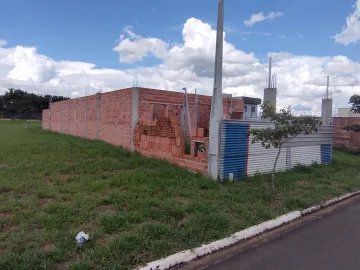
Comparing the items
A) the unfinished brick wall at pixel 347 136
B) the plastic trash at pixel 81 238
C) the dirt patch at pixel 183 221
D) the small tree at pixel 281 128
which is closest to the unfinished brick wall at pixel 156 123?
the small tree at pixel 281 128

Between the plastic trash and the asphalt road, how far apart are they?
1.54 metres

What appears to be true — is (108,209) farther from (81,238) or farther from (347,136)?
(347,136)

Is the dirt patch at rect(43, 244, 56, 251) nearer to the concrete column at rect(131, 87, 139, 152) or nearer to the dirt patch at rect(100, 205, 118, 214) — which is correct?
the dirt patch at rect(100, 205, 118, 214)

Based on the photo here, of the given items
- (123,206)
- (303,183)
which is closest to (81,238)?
(123,206)

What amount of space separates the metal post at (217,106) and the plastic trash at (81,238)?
3787 mm

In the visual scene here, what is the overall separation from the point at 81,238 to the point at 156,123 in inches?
211

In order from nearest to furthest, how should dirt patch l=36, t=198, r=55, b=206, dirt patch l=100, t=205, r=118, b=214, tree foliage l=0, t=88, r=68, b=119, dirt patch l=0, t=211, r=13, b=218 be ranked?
dirt patch l=0, t=211, r=13, b=218 < dirt patch l=100, t=205, r=118, b=214 < dirt patch l=36, t=198, r=55, b=206 < tree foliage l=0, t=88, r=68, b=119

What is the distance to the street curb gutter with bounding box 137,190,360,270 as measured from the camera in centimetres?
336

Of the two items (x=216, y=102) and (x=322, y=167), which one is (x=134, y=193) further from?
(x=322, y=167)

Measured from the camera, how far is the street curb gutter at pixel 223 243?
336cm

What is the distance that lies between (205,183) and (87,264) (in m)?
3.70

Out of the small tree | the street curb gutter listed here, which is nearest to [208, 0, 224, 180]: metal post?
the small tree

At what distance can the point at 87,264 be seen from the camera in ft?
10.3

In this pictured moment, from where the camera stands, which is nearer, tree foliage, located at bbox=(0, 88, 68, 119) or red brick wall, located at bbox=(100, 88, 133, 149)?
red brick wall, located at bbox=(100, 88, 133, 149)
